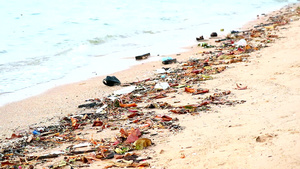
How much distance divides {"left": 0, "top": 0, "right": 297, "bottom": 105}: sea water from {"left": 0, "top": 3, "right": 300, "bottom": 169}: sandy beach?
2.91 ft

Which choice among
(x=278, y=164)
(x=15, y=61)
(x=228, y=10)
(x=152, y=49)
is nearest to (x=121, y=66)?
(x=152, y=49)

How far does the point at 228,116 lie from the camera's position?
145 inches

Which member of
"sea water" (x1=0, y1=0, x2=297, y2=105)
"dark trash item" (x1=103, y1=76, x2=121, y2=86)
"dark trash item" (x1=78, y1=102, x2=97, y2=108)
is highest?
"sea water" (x1=0, y1=0, x2=297, y2=105)

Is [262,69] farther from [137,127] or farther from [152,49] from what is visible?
[152,49]

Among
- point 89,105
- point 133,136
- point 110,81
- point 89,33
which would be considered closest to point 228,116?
point 133,136

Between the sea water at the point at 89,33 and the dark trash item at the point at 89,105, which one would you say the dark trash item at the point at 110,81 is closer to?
the dark trash item at the point at 89,105

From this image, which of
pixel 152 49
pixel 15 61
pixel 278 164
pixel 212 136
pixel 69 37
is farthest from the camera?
pixel 69 37

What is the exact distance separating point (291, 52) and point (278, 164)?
464cm

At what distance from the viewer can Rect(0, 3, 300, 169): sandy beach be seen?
2596 mm

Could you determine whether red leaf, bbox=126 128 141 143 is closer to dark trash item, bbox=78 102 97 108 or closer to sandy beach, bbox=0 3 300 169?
sandy beach, bbox=0 3 300 169

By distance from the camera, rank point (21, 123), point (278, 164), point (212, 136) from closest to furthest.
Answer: point (278, 164) → point (212, 136) → point (21, 123)

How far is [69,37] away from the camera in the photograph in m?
11.5

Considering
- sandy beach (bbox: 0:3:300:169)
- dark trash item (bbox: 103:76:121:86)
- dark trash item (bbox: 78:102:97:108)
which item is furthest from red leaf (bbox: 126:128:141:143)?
dark trash item (bbox: 103:76:121:86)

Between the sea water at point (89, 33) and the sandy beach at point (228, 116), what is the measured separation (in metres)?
0.89
